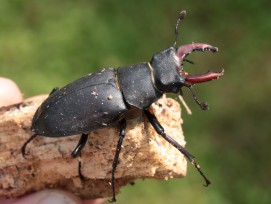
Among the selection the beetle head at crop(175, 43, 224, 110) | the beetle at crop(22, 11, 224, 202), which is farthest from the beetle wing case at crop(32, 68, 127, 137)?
the beetle head at crop(175, 43, 224, 110)

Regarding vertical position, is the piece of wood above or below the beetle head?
below

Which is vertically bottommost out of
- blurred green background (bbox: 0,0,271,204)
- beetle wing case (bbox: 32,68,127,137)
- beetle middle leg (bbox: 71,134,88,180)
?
blurred green background (bbox: 0,0,271,204)

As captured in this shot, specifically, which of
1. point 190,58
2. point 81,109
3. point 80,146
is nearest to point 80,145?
point 80,146

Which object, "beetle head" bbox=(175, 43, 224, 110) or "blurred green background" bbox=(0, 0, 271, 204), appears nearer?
"beetle head" bbox=(175, 43, 224, 110)

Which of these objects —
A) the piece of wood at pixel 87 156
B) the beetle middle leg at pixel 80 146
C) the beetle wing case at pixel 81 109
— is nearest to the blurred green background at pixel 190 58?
the piece of wood at pixel 87 156

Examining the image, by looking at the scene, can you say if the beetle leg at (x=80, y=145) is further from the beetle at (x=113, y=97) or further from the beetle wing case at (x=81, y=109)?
the beetle wing case at (x=81, y=109)

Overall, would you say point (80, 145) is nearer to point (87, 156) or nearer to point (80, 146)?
point (80, 146)

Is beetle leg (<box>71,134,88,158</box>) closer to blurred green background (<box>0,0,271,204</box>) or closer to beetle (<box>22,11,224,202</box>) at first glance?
beetle (<box>22,11,224,202</box>)

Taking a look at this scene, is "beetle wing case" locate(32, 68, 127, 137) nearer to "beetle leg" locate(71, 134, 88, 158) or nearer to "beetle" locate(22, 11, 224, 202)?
"beetle" locate(22, 11, 224, 202)
